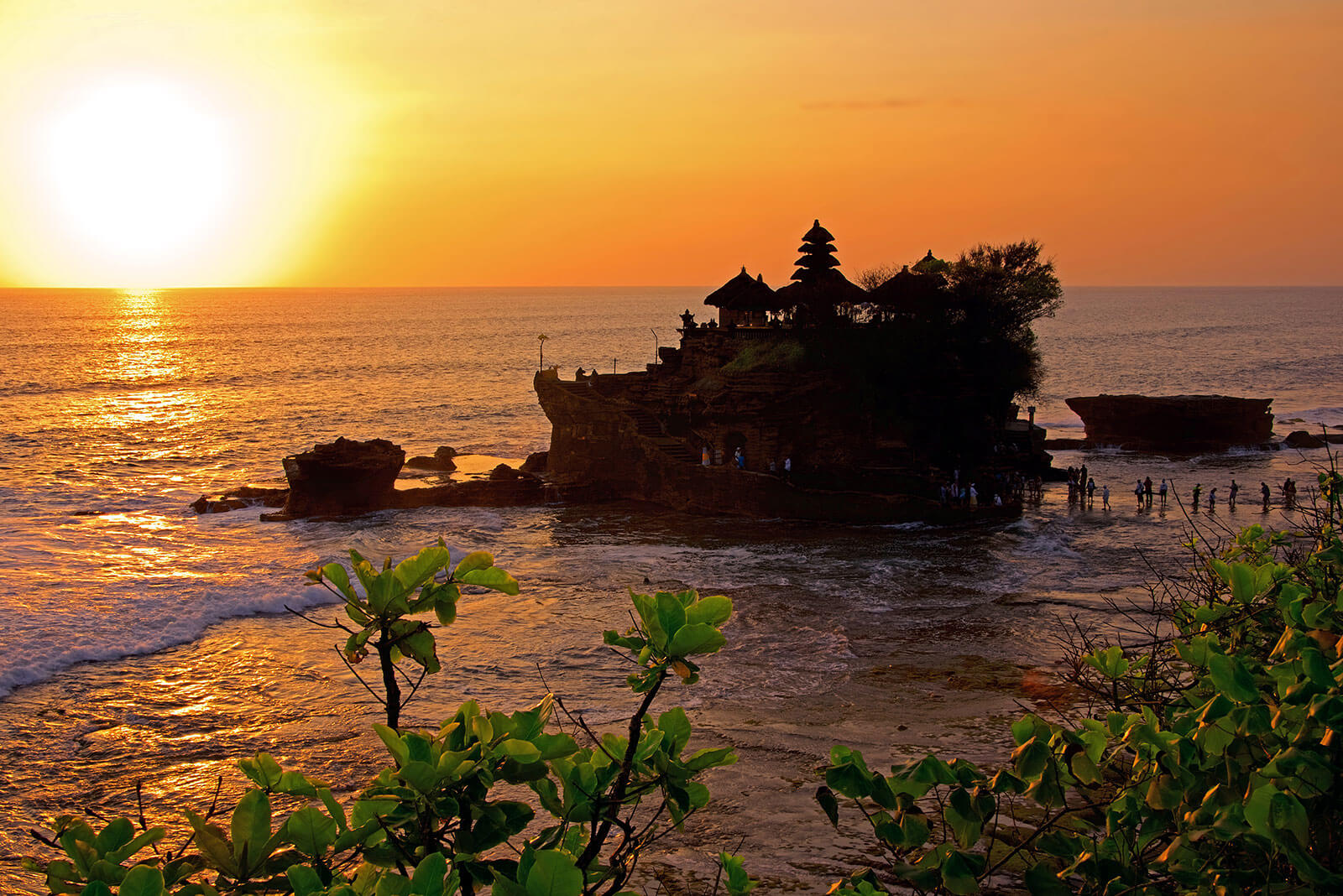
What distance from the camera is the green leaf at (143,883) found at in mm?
2748

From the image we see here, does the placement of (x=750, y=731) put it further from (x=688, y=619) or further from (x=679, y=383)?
(x=679, y=383)

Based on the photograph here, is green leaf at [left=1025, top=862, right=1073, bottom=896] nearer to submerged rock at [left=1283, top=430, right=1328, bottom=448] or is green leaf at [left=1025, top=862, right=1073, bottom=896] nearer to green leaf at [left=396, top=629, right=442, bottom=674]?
green leaf at [left=396, top=629, right=442, bottom=674]

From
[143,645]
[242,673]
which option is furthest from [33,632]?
[242,673]

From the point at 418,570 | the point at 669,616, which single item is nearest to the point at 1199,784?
the point at 669,616

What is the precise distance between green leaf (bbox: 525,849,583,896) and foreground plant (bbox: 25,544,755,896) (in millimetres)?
82

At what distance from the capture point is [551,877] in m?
2.90

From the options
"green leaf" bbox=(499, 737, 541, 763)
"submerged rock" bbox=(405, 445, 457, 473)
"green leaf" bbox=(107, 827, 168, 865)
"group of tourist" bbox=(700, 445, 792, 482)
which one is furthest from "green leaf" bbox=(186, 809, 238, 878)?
"submerged rock" bbox=(405, 445, 457, 473)

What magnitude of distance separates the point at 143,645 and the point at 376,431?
46.5 metres

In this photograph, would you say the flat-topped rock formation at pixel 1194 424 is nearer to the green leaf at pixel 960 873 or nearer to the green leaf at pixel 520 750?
the green leaf at pixel 960 873

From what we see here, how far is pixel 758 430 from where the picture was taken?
39875 millimetres

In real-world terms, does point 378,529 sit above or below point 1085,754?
below

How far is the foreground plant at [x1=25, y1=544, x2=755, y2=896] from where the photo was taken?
3.35 metres

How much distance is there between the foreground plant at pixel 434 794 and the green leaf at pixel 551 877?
8cm

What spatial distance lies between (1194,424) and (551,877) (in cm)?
6080
